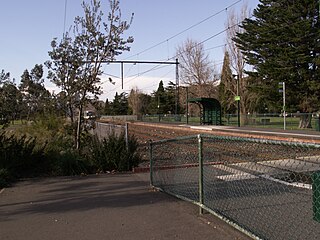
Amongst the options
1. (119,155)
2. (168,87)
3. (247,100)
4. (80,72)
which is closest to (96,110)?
(80,72)

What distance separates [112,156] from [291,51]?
33.4 metres

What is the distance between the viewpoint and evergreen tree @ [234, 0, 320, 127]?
129 ft

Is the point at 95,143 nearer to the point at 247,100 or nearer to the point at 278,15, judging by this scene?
the point at 278,15

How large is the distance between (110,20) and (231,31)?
46.4 m

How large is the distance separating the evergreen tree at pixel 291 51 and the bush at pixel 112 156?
29.8 metres

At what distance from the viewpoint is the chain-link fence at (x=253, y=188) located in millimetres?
4723

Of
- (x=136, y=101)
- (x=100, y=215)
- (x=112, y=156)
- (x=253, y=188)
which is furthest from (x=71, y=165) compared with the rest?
(x=136, y=101)

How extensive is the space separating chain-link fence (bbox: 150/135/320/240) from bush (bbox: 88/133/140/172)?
1562 millimetres

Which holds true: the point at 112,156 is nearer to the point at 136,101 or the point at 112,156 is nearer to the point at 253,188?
the point at 253,188

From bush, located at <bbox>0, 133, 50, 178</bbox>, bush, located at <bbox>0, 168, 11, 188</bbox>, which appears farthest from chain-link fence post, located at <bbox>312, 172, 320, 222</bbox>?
bush, located at <bbox>0, 133, 50, 178</bbox>

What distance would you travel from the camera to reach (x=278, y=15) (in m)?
41.5

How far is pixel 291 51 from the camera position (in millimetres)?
39781

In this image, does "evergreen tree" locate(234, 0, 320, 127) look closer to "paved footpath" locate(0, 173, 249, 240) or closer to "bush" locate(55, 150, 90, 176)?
"bush" locate(55, 150, 90, 176)

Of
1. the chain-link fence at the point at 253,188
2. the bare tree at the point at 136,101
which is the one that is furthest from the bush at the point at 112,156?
the bare tree at the point at 136,101
